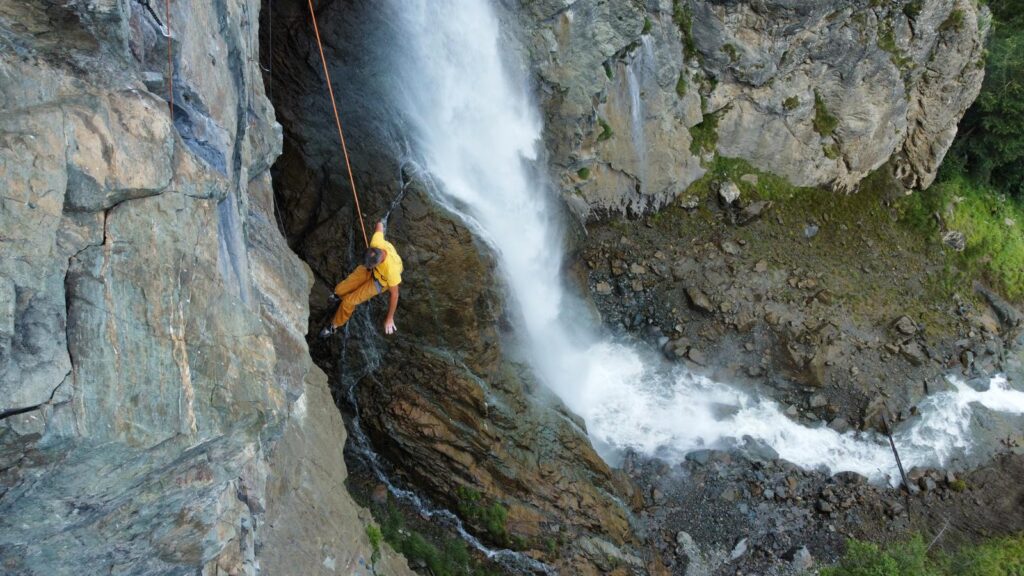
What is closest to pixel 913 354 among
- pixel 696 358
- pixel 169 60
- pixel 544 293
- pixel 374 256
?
pixel 696 358

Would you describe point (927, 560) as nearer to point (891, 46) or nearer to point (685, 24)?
point (891, 46)

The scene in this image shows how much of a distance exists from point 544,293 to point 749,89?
8.45m

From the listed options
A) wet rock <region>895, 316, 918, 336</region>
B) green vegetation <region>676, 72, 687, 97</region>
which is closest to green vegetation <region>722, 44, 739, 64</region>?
green vegetation <region>676, 72, 687, 97</region>

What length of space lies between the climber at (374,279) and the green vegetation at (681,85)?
1121cm

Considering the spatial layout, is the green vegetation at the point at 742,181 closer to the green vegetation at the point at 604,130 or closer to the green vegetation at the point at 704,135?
the green vegetation at the point at 704,135

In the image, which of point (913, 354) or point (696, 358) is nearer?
point (696, 358)

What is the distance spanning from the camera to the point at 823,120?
64.8 feet

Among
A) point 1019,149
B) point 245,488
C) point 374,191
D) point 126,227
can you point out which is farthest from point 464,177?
point 1019,149

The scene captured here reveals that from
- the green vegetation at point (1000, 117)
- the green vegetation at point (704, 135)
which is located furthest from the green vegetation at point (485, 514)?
the green vegetation at point (1000, 117)

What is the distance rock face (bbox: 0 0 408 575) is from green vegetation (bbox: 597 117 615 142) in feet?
38.8

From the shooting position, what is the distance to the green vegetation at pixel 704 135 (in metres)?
19.4

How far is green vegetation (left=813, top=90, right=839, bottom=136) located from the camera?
19.5 meters

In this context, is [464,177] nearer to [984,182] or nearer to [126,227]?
[126,227]

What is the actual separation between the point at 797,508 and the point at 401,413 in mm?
9293
